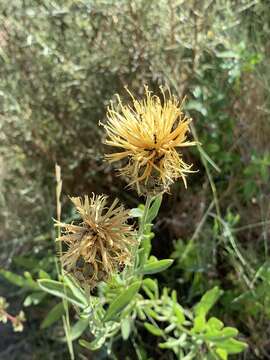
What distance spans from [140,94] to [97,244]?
97 cm

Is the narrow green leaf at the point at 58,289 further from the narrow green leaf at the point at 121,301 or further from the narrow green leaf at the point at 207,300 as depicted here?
the narrow green leaf at the point at 207,300

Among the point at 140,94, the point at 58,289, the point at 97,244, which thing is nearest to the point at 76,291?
the point at 58,289

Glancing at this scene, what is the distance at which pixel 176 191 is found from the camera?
1872 mm

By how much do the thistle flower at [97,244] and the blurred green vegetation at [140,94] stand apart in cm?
72

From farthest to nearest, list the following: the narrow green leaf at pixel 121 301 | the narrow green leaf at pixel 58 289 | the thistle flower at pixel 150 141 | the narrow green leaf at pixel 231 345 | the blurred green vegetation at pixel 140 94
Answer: the blurred green vegetation at pixel 140 94
the narrow green leaf at pixel 231 345
the narrow green leaf at pixel 58 289
the narrow green leaf at pixel 121 301
the thistle flower at pixel 150 141

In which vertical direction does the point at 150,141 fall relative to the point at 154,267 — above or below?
above

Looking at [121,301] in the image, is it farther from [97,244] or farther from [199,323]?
[199,323]

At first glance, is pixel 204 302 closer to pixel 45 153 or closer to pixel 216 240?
pixel 216 240

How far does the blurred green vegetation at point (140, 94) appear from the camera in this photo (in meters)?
1.67

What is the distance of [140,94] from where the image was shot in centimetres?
178

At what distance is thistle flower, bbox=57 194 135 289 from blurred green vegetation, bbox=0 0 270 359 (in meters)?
0.72

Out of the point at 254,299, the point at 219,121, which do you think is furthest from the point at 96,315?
the point at 219,121

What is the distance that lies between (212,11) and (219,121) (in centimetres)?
29

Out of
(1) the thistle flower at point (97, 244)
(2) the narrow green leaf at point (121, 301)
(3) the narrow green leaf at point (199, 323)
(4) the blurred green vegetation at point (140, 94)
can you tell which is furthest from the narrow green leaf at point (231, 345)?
(1) the thistle flower at point (97, 244)
